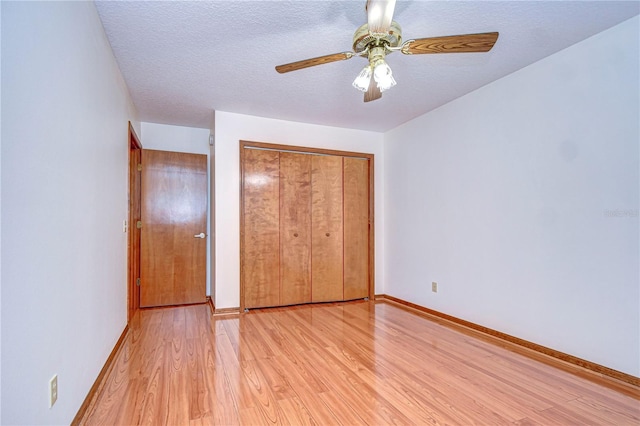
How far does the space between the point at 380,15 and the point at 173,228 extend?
143 inches

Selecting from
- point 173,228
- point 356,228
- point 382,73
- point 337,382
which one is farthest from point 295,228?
point 382,73

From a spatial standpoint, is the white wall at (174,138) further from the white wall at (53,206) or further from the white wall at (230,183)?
the white wall at (53,206)

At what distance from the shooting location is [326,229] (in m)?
4.21

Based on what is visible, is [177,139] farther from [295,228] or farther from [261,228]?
[295,228]

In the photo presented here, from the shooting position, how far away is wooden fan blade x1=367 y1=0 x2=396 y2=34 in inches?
57.0

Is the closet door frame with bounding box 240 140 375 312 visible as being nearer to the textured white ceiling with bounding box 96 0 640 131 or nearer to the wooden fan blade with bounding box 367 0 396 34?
the textured white ceiling with bounding box 96 0 640 131

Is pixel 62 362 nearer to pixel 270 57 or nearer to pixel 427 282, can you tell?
pixel 270 57

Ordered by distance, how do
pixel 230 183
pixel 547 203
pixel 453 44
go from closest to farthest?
1. pixel 453 44
2. pixel 547 203
3. pixel 230 183

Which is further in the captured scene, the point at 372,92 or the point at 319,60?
the point at 372,92

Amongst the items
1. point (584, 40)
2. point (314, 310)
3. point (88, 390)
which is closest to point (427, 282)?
point (314, 310)

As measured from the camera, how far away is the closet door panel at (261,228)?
382cm

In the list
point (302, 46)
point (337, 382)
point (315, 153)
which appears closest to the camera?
point (337, 382)

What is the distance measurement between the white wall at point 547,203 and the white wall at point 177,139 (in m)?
3.00

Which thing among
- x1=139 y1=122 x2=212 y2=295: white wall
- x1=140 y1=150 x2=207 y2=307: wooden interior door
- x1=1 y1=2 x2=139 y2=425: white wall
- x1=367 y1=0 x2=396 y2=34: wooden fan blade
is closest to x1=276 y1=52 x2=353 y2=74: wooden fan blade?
x1=367 y1=0 x2=396 y2=34: wooden fan blade
